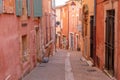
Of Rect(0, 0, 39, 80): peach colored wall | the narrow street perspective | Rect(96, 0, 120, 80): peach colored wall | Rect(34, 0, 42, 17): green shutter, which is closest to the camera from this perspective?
Rect(0, 0, 39, 80): peach colored wall

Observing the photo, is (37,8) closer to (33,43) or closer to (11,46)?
(33,43)

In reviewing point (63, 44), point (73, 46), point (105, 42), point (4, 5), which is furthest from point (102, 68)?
point (63, 44)

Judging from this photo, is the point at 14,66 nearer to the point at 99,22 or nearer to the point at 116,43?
the point at 116,43

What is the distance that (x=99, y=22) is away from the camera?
591 inches

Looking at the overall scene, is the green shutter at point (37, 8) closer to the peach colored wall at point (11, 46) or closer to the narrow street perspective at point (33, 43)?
the narrow street perspective at point (33, 43)

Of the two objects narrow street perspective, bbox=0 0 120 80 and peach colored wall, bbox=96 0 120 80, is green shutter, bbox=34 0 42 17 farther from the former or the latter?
peach colored wall, bbox=96 0 120 80

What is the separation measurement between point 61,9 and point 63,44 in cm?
554

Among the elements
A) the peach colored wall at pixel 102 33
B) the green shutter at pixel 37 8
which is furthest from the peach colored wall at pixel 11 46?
the peach colored wall at pixel 102 33

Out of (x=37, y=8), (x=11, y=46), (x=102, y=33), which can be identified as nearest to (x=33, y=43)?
(x=37, y=8)

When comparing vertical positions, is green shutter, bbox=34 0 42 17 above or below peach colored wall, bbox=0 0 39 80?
above

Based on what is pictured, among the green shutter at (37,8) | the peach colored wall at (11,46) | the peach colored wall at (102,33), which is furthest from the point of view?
the green shutter at (37,8)

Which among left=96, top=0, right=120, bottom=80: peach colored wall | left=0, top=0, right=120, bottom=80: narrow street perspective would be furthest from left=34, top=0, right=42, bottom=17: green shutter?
left=96, top=0, right=120, bottom=80: peach colored wall

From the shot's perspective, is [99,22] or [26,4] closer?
[26,4]

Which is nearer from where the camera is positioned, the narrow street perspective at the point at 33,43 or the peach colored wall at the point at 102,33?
the narrow street perspective at the point at 33,43
